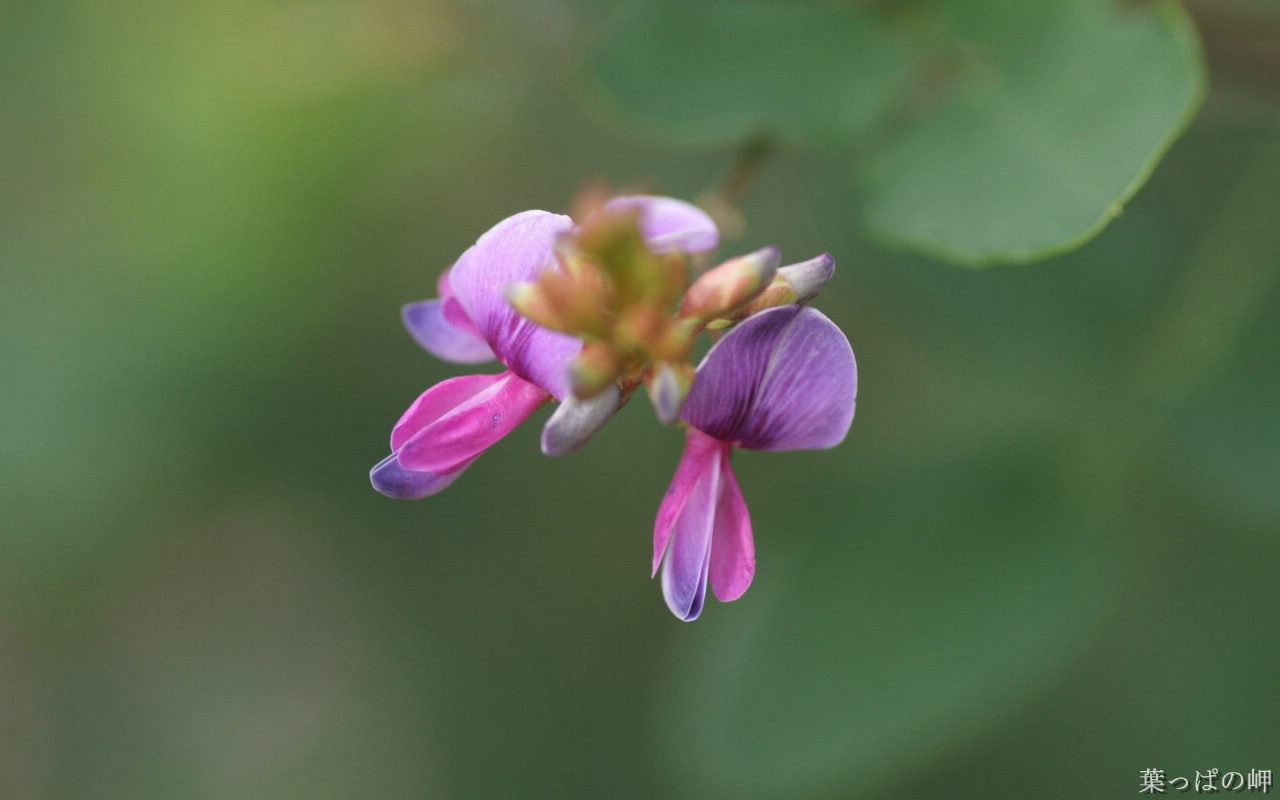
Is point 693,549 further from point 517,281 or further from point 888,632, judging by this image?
point 888,632

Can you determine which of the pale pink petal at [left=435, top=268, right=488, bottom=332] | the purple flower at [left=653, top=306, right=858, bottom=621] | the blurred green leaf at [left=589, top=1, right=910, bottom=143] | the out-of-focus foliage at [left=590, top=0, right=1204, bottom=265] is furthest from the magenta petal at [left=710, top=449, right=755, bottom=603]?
the blurred green leaf at [left=589, top=1, right=910, bottom=143]

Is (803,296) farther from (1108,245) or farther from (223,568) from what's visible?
(223,568)

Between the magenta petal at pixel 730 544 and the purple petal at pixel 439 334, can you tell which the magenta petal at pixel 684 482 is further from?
the purple petal at pixel 439 334

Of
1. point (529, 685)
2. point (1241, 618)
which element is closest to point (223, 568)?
point (529, 685)

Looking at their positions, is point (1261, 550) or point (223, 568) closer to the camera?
point (1261, 550)

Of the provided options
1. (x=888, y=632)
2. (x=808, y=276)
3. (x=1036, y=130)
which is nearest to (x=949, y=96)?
(x=1036, y=130)
